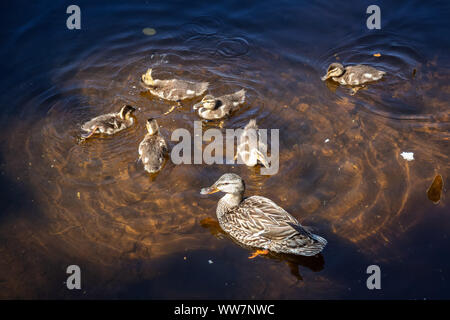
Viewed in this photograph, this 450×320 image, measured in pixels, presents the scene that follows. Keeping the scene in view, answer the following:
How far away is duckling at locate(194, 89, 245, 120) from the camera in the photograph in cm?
480

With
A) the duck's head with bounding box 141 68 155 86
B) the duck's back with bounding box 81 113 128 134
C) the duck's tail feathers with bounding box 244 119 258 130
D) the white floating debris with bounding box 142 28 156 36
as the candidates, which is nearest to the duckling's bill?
the duck's tail feathers with bounding box 244 119 258 130

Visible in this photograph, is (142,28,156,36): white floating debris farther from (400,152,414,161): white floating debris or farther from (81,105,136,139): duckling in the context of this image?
(400,152,414,161): white floating debris

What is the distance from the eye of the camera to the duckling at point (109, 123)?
459cm

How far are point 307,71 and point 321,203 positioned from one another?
2.37m

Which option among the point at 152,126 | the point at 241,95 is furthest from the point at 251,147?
the point at 152,126

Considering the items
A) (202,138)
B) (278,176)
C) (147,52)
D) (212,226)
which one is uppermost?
(147,52)

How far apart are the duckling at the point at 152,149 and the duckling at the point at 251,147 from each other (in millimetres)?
863

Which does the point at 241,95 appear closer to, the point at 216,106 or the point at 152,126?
the point at 216,106

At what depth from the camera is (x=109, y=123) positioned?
4.62 m

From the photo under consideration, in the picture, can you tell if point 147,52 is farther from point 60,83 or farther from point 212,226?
point 212,226

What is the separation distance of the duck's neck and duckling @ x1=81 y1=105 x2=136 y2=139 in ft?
5.62

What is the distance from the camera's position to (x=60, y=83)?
17.7 feet

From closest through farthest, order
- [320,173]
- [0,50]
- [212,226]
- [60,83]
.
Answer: [212,226] → [320,173] → [60,83] → [0,50]

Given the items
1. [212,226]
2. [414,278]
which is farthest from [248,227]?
[414,278]
